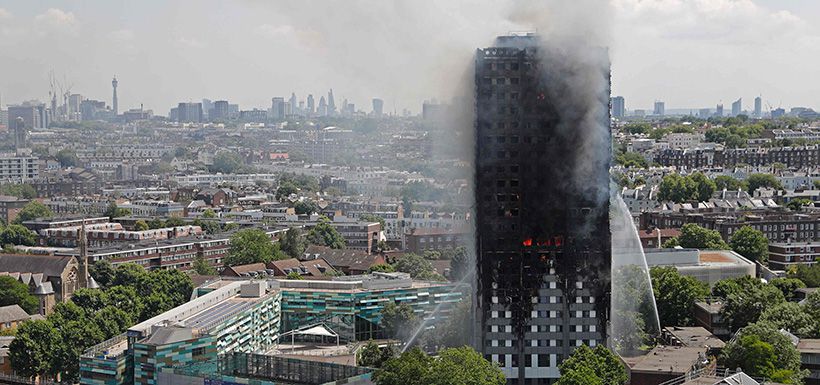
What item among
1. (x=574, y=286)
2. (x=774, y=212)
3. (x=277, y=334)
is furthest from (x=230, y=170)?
(x=574, y=286)

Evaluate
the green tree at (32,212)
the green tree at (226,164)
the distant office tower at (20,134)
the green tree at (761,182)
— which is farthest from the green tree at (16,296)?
the distant office tower at (20,134)

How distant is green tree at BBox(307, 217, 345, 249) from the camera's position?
68.0m

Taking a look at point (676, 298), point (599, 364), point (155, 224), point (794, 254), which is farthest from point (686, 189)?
point (599, 364)

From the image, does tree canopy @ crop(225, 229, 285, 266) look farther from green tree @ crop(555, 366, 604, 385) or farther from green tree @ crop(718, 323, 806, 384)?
green tree @ crop(555, 366, 604, 385)

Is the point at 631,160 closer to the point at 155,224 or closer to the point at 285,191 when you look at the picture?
the point at 285,191

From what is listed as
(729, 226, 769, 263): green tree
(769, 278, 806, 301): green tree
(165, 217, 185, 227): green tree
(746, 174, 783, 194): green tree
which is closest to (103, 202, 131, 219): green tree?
(165, 217, 185, 227): green tree

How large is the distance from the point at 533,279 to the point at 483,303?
1487mm

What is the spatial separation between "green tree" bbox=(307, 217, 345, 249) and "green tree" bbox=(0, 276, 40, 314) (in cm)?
2014

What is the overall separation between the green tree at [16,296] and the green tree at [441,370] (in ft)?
72.9

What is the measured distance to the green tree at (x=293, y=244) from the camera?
63.5m

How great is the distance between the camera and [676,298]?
141ft

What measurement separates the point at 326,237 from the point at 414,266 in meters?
18.2

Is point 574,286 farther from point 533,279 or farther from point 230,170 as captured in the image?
point 230,170

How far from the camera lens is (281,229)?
236 feet
